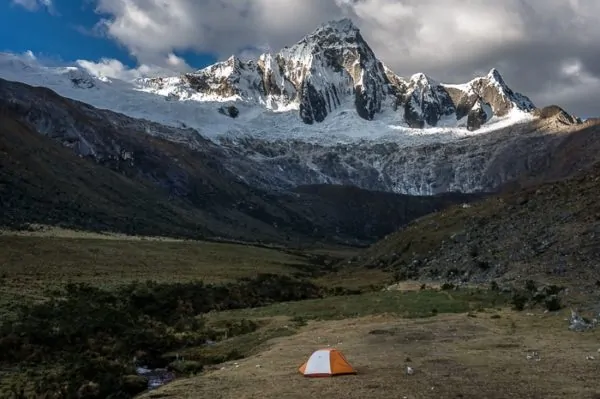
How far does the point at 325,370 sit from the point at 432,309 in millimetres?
23367

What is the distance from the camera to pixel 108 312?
180ft

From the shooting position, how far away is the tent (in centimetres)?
3012

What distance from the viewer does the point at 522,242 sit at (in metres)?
69.4

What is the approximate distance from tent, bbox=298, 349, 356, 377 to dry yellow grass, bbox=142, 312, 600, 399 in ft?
1.86

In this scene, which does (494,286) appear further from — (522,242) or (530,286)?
(522,242)

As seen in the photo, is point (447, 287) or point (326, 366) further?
point (447, 287)

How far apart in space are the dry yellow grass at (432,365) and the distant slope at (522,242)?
15.5 metres

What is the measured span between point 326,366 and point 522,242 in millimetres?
45475

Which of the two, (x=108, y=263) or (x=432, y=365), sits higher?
(x=108, y=263)

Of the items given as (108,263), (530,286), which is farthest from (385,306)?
(108,263)

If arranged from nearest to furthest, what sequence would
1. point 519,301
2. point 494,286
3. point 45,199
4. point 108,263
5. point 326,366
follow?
point 326,366, point 519,301, point 494,286, point 108,263, point 45,199

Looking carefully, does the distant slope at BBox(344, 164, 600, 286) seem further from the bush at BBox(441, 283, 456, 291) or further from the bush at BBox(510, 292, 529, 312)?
the bush at BBox(510, 292, 529, 312)

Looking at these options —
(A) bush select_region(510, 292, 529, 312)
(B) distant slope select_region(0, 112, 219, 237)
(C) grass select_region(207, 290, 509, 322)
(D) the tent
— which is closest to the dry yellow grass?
(D) the tent

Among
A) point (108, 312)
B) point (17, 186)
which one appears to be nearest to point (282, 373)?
point (108, 312)
